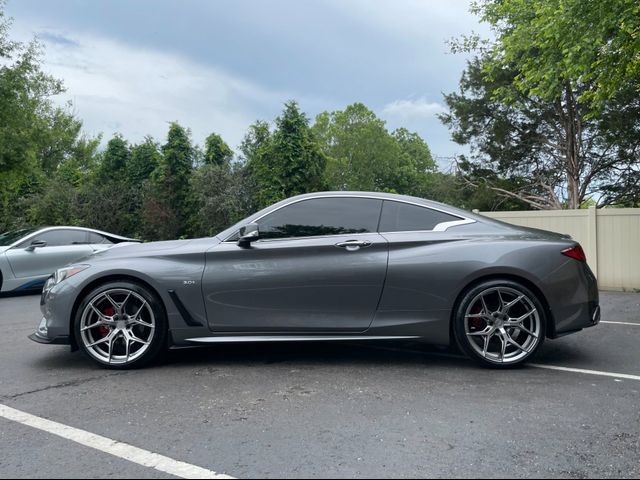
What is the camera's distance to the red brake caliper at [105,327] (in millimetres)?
4621

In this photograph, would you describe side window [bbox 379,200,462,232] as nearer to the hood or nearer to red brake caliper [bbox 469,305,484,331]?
red brake caliper [bbox 469,305,484,331]

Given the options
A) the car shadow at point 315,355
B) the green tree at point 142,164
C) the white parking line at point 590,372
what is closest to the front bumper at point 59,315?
the car shadow at point 315,355

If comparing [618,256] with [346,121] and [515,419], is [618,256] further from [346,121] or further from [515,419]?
[346,121]

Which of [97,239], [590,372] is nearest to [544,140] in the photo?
[97,239]

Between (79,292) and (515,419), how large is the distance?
3561mm

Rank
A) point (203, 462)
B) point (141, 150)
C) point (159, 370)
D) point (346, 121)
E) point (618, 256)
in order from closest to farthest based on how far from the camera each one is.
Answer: point (203, 462)
point (159, 370)
point (618, 256)
point (141, 150)
point (346, 121)

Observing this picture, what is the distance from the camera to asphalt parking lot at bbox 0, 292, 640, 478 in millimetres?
2740

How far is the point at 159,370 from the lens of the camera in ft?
14.9

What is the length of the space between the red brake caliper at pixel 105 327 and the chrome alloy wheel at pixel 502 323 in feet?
9.85

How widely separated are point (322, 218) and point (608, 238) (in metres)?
8.23

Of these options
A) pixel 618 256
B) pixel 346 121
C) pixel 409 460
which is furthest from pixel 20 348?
pixel 346 121

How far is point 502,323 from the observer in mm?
4469

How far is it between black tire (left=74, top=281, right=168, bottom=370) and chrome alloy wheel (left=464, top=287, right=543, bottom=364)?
101 inches

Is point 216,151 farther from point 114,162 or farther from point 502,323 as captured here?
point 502,323
